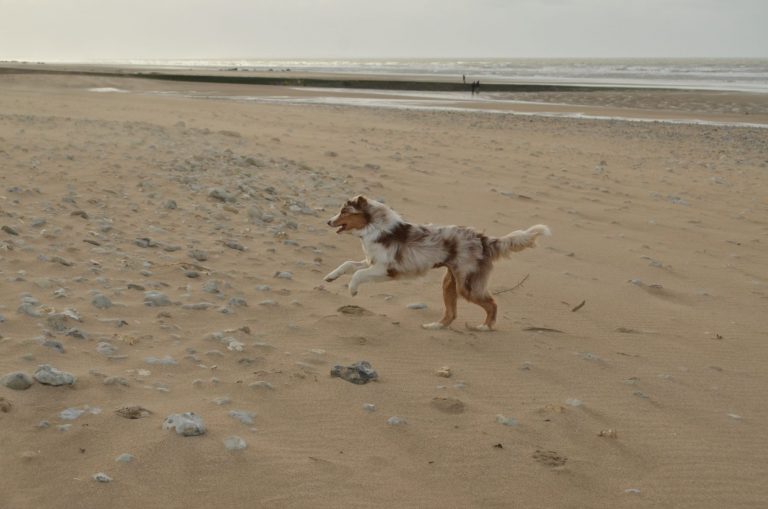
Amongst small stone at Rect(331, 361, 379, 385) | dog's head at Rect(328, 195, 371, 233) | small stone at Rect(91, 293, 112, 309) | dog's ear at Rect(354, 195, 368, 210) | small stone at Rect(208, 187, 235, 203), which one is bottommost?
small stone at Rect(331, 361, 379, 385)

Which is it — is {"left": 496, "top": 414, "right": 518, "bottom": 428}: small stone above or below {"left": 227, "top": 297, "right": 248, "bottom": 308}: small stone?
below

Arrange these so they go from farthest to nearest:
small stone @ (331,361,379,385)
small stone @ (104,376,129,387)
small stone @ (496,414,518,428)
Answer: small stone @ (331,361,379,385)
small stone @ (496,414,518,428)
small stone @ (104,376,129,387)

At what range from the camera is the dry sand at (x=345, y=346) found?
14.6ft

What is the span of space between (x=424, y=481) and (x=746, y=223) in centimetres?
1055

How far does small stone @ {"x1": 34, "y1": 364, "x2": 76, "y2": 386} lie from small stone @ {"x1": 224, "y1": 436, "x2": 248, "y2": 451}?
120 cm

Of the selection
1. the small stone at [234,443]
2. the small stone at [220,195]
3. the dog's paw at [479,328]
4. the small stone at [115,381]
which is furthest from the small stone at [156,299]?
the small stone at [220,195]

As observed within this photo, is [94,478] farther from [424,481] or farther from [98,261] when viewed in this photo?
[98,261]

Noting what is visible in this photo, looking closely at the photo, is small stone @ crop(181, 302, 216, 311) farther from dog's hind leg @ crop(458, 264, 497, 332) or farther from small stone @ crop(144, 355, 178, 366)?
dog's hind leg @ crop(458, 264, 497, 332)

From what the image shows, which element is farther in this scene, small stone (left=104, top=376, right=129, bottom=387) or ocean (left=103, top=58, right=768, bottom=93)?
ocean (left=103, top=58, right=768, bottom=93)

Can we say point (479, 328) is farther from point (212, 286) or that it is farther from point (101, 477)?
point (101, 477)

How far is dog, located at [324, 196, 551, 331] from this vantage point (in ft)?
24.3

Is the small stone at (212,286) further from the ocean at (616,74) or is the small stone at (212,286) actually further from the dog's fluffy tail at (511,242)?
the ocean at (616,74)

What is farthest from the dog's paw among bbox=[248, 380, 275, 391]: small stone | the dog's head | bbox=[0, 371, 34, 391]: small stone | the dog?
bbox=[0, 371, 34, 391]: small stone

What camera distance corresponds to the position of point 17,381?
15.8 feet
